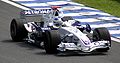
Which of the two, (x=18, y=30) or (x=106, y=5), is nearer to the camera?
(x=18, y=30)

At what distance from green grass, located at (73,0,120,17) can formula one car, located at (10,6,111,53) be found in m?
6.34

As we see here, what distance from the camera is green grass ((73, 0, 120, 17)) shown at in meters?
20.5

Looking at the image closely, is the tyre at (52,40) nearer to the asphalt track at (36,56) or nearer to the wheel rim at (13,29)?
the asphalt track at (36,56)

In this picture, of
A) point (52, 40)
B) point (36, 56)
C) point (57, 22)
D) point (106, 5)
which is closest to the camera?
point (36, 56)

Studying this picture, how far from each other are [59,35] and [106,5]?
32.8 feet

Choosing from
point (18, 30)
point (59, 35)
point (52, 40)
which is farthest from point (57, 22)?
point (18, 30)

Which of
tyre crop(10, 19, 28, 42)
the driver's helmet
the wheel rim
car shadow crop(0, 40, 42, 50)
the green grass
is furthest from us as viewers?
the green grass

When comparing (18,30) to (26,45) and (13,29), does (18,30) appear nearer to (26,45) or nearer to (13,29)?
(13,29)

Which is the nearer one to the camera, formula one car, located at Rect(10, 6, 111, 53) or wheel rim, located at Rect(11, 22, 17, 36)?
formula one car, located at Rect(10, 6, 111, 53)

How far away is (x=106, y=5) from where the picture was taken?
861 inches

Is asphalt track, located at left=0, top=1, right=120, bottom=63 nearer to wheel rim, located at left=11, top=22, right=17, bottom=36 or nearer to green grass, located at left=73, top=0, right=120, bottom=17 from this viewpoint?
wheel rim, located at left=11, top=22, right=17, bottom=36

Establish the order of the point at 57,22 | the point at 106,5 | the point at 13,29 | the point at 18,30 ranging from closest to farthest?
1. the point at 57,22
2. the point at 18,30
3. the point at 13,29
4. the point at 106,5

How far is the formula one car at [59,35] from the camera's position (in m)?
12.1

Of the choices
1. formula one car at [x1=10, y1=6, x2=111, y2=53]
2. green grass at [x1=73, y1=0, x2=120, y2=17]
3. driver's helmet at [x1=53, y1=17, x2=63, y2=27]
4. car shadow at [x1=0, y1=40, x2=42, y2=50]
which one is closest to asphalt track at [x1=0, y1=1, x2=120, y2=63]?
car shadow at [x1=0, y1=40, x2=42, y2=50]
